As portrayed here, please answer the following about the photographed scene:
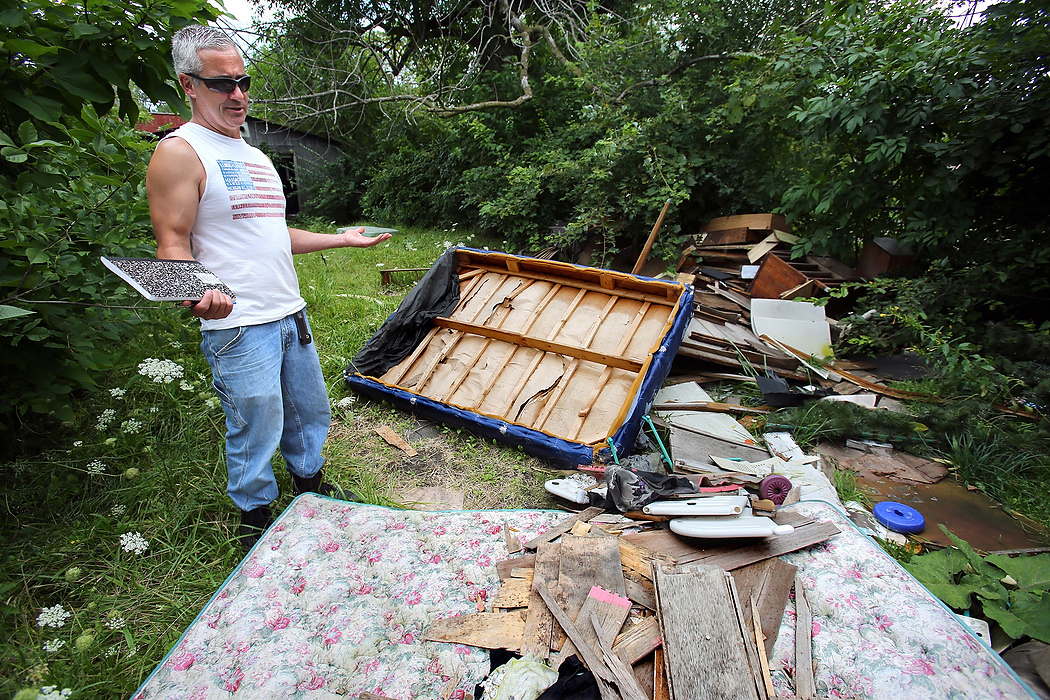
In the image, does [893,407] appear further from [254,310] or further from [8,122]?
[8,122]

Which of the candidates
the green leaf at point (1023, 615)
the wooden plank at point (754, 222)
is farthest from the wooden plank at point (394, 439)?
the wooden plank at point (754, 222)

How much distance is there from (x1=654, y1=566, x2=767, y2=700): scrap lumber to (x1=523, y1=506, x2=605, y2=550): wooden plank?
0.50 m

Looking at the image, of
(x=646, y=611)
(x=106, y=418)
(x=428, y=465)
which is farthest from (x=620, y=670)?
(x=106, y=418)

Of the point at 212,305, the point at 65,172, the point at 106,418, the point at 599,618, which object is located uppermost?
the point at 65,172

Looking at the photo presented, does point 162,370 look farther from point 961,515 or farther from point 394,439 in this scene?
point 961,515

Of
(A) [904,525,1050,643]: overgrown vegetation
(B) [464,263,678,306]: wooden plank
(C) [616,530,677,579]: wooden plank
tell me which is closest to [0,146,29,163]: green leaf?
(C) [616,530,677,579]: wooden plank

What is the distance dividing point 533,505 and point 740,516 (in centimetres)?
118

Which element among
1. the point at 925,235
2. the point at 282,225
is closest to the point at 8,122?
the point at 282,225

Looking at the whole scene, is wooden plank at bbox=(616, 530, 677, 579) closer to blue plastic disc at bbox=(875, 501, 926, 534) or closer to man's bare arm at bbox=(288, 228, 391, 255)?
blue plastic disc at bbox=(875, 501, 926, 534)

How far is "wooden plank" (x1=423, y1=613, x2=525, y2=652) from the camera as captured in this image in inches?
72.9

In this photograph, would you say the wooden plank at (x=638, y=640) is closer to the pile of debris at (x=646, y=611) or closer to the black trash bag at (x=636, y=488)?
the pile of debris at (x=646, y=611)

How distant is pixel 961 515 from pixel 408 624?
3.37 meters

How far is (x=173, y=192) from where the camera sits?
1.81m

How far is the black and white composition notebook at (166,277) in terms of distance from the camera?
152 cm
